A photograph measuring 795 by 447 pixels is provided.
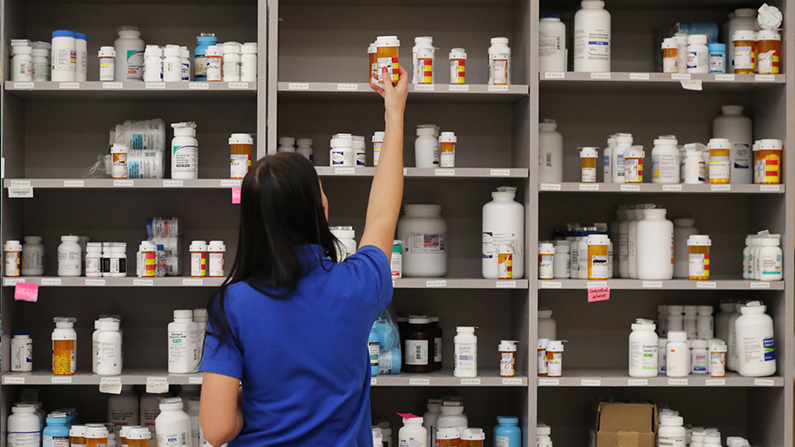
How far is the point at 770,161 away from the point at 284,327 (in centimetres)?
245

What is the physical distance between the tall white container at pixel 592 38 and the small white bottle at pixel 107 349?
219 centimetres

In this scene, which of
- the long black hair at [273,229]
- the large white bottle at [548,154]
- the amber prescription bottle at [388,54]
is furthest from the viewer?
the large white bottle at [548,154]

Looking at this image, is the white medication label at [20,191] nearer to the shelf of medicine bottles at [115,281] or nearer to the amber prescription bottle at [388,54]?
the shelf of medicine bottles at [115,281]

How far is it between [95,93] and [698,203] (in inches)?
108

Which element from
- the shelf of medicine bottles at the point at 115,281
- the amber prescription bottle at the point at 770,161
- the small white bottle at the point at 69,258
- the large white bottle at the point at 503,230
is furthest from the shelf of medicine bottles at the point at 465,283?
the small white bottle at the point at 69,258

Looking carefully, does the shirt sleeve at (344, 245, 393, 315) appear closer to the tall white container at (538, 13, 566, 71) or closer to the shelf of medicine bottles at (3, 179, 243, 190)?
the shelf of medicine bottles at (3, 179, 243, 190)

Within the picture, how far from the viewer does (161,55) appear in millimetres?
3016

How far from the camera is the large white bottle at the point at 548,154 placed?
315cm

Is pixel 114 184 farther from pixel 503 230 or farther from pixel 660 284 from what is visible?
pixel 660 284

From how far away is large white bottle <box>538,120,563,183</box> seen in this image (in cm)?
315

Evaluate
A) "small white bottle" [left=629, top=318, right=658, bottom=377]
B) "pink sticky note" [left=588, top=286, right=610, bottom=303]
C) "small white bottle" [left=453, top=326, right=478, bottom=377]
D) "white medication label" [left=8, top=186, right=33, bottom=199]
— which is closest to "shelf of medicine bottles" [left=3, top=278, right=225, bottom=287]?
"white medication label" [left=8, top=186, right=33, bottom=199]

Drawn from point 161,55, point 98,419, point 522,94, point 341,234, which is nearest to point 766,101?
point 522,94

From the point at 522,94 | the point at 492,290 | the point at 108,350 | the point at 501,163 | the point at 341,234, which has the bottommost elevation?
the point at 108,350

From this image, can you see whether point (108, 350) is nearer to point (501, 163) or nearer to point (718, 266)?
point (501, 163)
